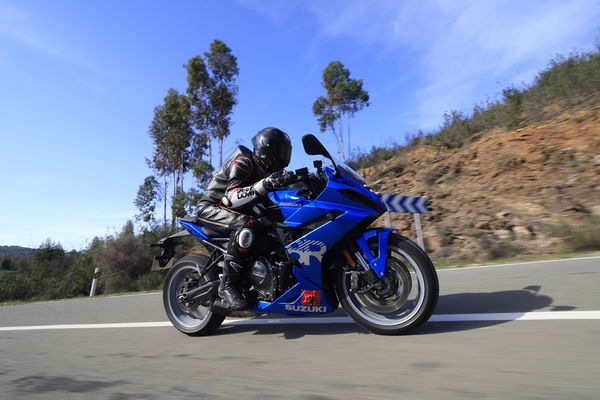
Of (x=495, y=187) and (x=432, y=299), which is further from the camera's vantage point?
(x=495, y=187)

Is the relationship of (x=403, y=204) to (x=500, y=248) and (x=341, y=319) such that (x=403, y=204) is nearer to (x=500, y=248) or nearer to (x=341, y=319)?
(x=341, y=319)

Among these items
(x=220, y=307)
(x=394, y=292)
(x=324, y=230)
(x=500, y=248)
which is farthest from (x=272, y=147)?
(x=500, y=248)

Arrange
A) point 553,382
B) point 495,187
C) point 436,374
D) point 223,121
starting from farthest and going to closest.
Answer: point 223,121 < point 495,187 < point 436,374 < point 553,382

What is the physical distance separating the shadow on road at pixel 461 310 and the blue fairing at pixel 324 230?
0.29 m

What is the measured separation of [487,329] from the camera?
8.29 feet

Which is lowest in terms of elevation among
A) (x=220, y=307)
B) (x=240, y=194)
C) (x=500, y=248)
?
(x=220, y=307)

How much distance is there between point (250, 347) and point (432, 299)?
55.7 inches

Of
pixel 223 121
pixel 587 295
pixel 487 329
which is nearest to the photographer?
pixel 487 329

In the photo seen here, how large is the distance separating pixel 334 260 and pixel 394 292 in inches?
20.7

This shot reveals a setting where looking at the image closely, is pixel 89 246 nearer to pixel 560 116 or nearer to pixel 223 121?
pixel 223 121

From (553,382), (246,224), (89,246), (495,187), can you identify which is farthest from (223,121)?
(553,382)

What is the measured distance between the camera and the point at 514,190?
1038cm

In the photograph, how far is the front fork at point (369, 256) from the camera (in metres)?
2.75

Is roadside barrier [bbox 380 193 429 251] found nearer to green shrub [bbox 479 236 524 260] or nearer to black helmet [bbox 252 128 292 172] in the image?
black helmet [bbox 252 128 292 172]
